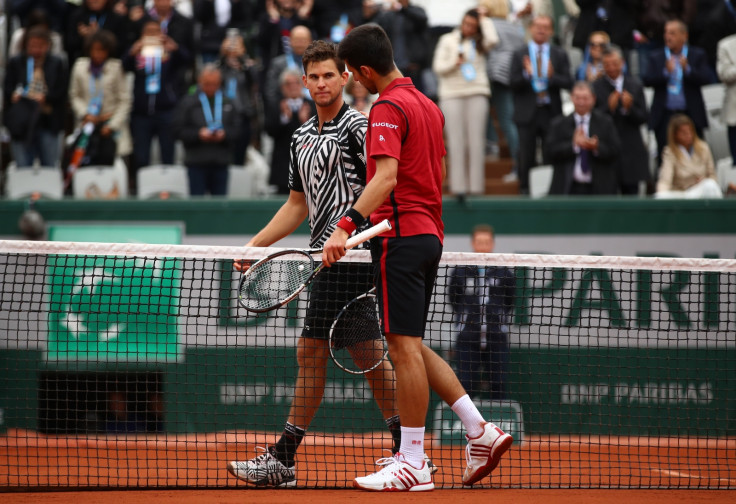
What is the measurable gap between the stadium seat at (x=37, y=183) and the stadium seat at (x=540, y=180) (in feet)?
17.2

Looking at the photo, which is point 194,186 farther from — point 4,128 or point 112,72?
point 4,128

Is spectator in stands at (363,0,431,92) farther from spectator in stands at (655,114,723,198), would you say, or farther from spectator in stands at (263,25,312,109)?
spectator in stands at (655,114,723,198)

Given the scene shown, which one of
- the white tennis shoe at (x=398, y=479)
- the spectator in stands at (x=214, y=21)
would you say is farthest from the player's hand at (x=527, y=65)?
the white tennis shoe at (x=398, y=479)

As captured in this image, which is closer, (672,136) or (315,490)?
(315,490)

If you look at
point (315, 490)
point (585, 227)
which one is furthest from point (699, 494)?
point (585, 227)

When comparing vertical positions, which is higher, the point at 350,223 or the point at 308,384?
the point at 350,223

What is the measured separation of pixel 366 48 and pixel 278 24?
23.9 feet

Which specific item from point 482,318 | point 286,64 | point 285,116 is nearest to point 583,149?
point 482,318

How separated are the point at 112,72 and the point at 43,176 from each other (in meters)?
1.52

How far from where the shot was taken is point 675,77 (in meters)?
11.4

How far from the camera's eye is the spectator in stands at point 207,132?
35.3 feet

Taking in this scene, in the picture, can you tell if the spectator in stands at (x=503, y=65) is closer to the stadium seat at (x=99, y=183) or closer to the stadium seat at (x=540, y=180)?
the stadium seat at (x=540, y=180)

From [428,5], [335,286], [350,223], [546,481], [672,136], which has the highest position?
[428,5]

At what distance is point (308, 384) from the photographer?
5852 millimetres
